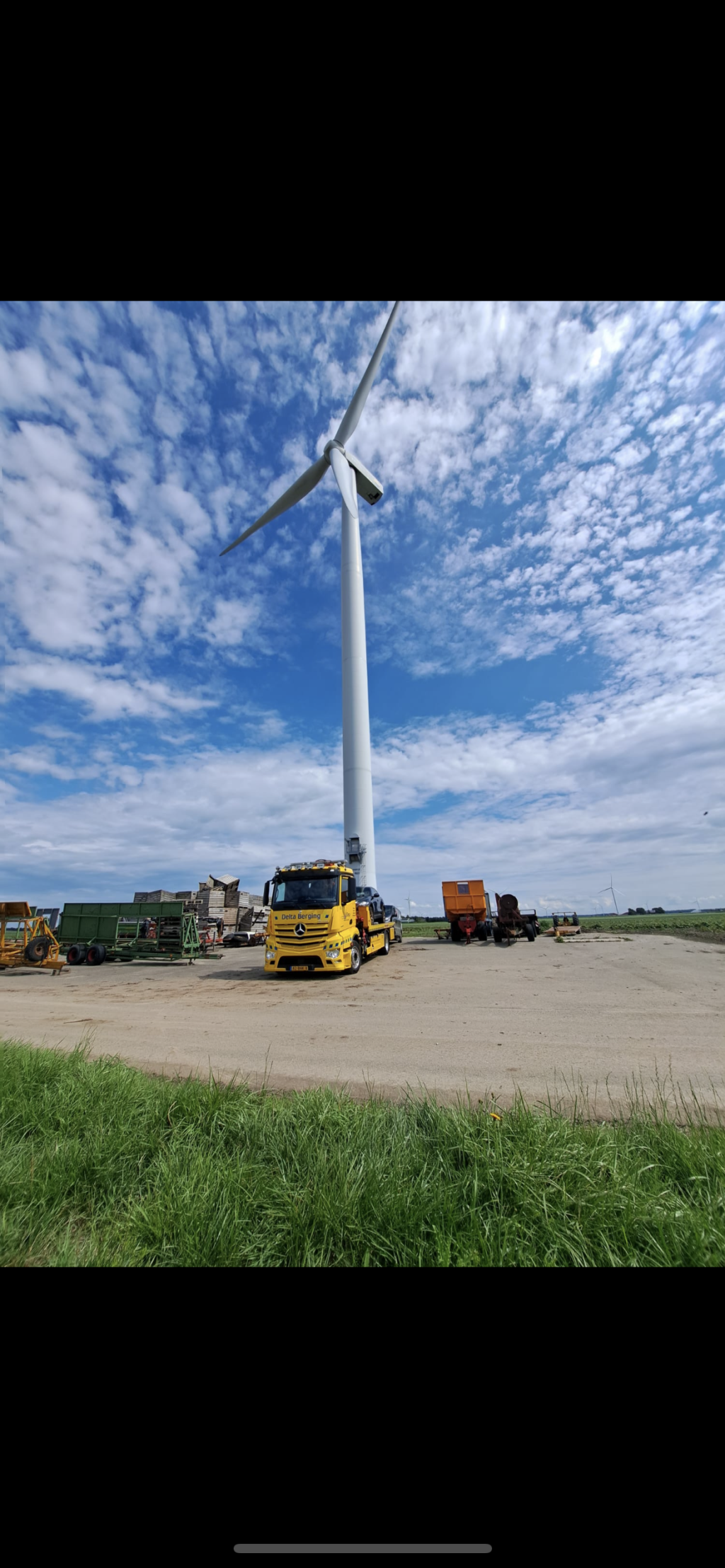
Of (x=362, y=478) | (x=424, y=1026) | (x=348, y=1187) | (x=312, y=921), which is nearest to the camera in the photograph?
(x=348, y=1187)

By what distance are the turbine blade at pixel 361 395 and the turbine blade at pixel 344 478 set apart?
3.88 feet

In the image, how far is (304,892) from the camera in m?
15.4

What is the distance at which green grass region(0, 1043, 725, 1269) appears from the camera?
2.43 meters

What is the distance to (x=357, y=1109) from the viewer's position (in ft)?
14.1

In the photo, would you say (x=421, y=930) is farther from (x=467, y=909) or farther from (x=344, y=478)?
(x=344, y=478)

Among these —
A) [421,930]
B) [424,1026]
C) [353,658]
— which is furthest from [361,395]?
[421,930]

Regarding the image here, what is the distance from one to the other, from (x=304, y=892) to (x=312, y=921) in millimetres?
936

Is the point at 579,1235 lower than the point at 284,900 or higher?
lower

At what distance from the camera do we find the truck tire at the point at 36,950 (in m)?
19.0
